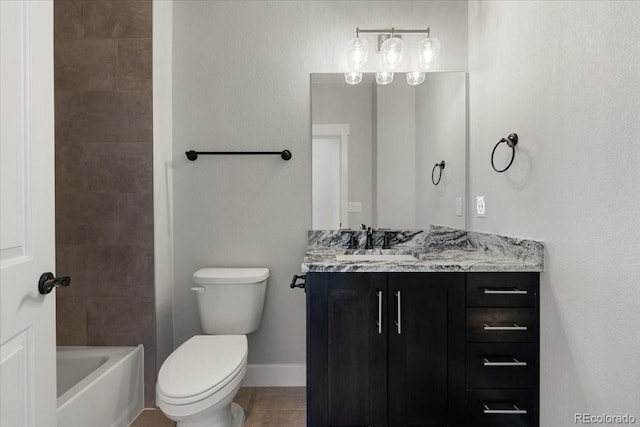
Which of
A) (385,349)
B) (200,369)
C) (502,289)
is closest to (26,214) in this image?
(200,369)

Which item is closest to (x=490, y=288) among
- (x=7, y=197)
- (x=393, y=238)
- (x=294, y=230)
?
(x=393, y=238)

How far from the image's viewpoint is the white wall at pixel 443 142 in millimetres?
2254

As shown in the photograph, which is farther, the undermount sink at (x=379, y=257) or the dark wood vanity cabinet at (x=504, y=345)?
the undermount sink at (x=379, y=257)

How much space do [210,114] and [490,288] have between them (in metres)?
1.80

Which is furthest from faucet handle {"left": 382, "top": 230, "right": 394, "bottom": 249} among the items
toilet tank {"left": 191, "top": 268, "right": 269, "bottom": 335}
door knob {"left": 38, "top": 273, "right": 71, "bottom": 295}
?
door knob {"left": 38, "top": 273, "right": 71, "bottom": 295}

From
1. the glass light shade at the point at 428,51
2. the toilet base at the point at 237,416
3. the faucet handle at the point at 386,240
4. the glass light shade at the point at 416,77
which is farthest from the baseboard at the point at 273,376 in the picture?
the glass light shade at the point at 428,51

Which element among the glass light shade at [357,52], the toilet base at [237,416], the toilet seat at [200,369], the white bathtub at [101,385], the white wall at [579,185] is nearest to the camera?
the white wall at [579,185]

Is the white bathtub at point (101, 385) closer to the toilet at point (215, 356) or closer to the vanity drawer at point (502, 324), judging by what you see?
the toilet at point (215, 356)

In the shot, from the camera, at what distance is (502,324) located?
5.07 ft

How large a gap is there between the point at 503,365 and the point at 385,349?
1.57 feet

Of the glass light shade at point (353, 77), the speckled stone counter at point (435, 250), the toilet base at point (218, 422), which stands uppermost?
the glass light shade at point (353, 77)

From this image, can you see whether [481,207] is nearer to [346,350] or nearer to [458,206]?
[458,206]

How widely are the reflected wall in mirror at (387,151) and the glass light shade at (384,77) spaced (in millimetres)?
35

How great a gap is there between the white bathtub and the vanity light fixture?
197 cm
